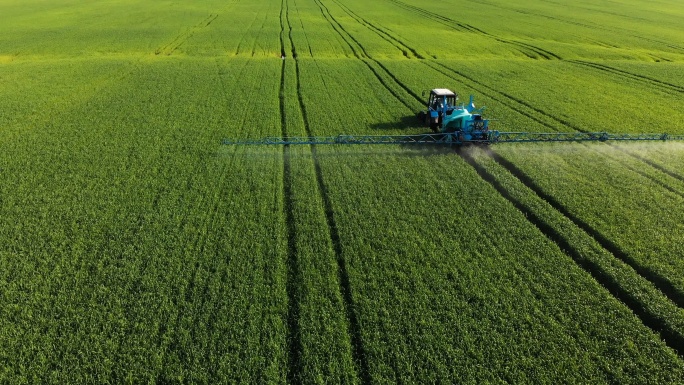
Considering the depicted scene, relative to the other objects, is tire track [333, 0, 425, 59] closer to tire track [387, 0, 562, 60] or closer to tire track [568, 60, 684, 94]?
tire track [387, 0, 562, 60]

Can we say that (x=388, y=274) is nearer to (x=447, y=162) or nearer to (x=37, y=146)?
(x=447, y=162)

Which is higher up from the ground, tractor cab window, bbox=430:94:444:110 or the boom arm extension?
tractor cab window, bbox=430:94:444:110

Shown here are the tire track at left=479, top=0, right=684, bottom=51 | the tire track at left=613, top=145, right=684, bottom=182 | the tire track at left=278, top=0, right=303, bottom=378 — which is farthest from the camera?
the tire track at left=479, top=0, right=684, bottom=51

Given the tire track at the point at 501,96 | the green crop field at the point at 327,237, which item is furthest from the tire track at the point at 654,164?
the tire track at the point at 501,96

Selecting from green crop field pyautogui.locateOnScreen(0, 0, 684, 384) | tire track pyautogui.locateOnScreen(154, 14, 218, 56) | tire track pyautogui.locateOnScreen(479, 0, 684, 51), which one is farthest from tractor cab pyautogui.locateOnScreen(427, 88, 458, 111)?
tire track pyautogui.locateOnScreen(479, 0, 684, 51)

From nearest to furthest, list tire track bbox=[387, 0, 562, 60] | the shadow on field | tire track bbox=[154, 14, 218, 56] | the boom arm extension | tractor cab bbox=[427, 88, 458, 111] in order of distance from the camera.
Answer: the boom arm extension
tractor cab bbox=[427, 88, 458, 111]
the shadow on field
tire track bbox=[154, 14, 218, 56]
tire track bbox=[387, 0, 562, 60]

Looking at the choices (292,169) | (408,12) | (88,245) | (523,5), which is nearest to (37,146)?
(88,245)
